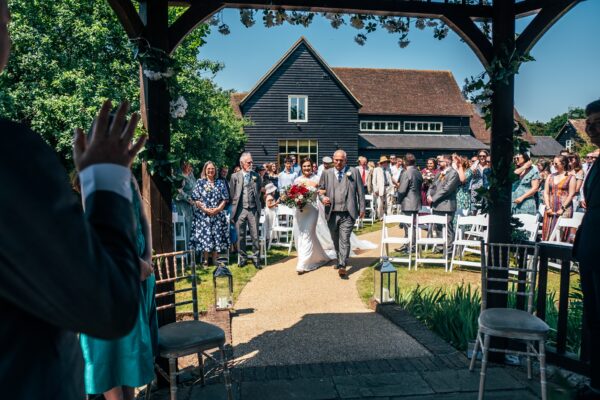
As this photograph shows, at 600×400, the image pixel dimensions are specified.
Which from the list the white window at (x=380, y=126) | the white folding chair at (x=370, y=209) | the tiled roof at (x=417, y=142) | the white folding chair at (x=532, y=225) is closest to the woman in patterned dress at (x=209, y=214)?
the white folding chair at (x=532, y=225)

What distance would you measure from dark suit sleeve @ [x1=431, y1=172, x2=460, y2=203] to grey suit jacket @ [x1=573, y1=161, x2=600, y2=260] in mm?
6300

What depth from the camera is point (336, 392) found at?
12.8 ft

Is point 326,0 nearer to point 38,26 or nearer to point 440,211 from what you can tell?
point 440,211

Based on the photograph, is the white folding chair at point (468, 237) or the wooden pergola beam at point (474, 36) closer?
the wooden pergola beam at point (474, 36)

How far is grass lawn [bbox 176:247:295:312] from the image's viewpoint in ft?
22.5

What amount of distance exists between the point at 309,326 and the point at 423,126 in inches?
1195

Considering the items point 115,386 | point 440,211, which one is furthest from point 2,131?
point 440,211

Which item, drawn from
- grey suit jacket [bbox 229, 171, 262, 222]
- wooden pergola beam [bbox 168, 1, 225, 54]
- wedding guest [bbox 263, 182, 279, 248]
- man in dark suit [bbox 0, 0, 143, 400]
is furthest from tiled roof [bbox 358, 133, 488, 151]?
man in dark suit [bbox 0, 0, 143, 400]

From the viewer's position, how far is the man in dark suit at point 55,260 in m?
0.87

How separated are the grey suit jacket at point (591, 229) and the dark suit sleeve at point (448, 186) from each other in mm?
6300

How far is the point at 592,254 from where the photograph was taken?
11.4 feet

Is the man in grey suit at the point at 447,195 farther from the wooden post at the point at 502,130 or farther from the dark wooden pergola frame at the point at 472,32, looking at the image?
the dark wooden pergola frame at the point at 472,32

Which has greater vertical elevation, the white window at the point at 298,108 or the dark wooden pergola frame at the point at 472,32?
the white window at the point at 298,108

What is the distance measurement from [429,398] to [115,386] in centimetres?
238
